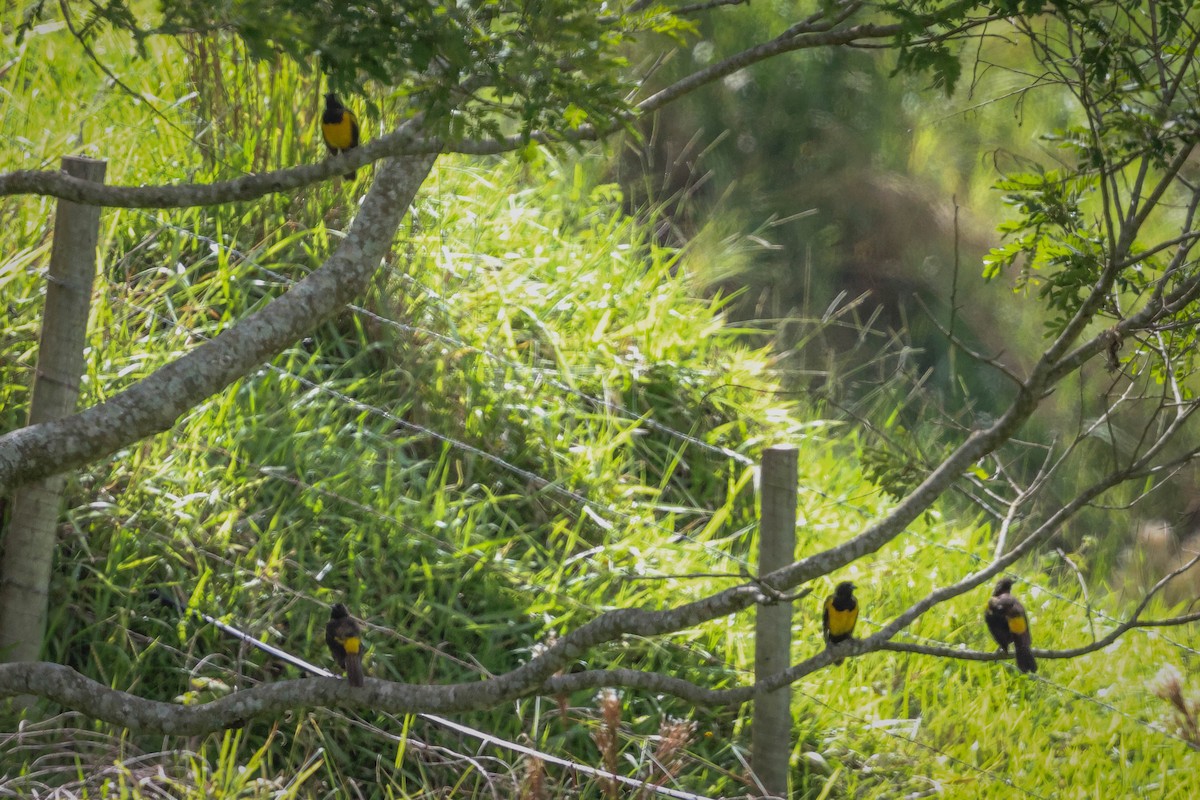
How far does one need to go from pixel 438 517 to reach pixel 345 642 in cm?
112

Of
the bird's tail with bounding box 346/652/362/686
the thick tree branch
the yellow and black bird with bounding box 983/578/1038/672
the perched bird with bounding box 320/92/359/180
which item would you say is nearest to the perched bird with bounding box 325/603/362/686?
the bird's tail with bounding box 346/652/362/686

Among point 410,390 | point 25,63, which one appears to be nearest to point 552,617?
point 410,390

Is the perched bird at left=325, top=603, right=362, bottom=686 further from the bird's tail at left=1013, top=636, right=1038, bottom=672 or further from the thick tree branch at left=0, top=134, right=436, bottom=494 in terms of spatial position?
the bird's tail at left=1013, top=636, right=1038, bottom=672

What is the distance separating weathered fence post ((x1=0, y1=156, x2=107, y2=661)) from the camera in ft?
9.49

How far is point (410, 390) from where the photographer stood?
168 inches

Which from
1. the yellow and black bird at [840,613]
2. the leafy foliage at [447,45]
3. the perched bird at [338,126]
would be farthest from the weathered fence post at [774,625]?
the perched bird at [338,126]

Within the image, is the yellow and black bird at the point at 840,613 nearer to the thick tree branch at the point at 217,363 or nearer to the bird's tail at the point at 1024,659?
the bird's tail at the point at 1024,659

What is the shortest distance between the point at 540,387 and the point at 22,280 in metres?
1.85

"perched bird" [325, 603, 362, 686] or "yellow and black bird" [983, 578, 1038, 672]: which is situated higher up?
"yellow and black bird" [983, 578, 1038, 672]

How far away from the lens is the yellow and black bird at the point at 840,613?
117 inches

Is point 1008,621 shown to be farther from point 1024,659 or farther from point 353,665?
point 353,665

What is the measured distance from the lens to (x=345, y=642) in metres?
2.67

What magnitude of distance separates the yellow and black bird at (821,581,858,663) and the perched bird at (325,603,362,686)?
47.9 inches

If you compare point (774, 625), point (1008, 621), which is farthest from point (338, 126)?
point (1008, 621)
